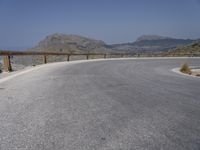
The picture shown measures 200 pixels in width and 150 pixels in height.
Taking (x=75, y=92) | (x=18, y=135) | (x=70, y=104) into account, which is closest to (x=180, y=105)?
(x=70, y=104)

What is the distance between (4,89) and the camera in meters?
9.02

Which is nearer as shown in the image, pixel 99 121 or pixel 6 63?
pixel 99 121

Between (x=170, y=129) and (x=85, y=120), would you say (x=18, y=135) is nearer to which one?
(x=85, y=120)

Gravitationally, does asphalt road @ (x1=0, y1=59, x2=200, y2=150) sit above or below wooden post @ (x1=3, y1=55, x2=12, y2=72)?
above

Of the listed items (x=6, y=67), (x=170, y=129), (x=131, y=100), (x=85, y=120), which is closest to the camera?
(x=170, y=129)

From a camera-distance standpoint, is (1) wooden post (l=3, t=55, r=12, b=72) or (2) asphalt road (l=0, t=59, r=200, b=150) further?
(1) wooden post (l=3, t=55, r=12, b=72)

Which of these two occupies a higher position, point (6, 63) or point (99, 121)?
point (99, 121)

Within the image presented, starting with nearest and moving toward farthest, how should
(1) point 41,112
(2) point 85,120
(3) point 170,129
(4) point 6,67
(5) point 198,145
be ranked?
(5) point 198,145 < (3) point 170,129 < (2) point 85,120 < (1) point 41,112 < (4) point 6,67

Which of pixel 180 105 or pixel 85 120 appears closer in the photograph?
pixel 85 120

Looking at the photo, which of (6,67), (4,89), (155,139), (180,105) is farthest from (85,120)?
(6,67)

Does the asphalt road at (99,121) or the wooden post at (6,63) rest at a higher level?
the asphalt road at (99,121)

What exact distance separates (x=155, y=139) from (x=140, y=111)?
5.71 feet

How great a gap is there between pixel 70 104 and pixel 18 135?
230 centimetres

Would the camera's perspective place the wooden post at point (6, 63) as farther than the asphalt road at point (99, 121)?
Yes
